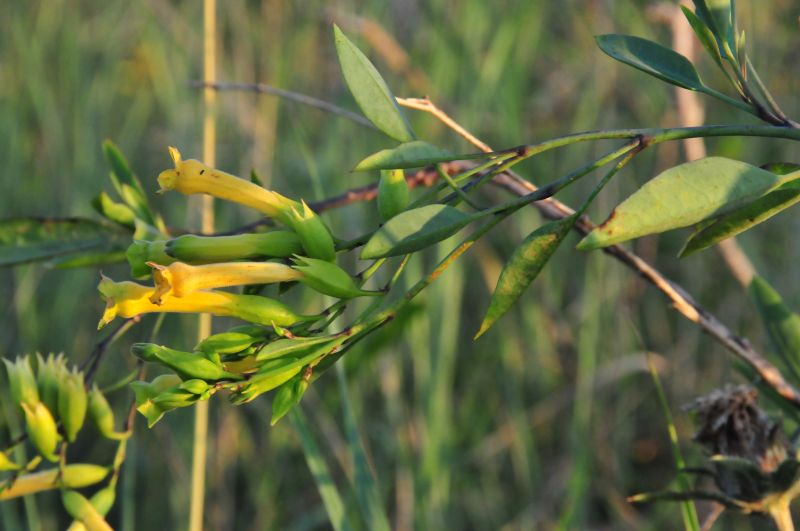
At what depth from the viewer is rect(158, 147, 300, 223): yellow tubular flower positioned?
0.47 metres

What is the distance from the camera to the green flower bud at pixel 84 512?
631 mm

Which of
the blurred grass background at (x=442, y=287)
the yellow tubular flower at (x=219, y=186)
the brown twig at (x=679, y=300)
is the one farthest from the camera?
the blurred grass background at (x=442, y=287)

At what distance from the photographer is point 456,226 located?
41 cm

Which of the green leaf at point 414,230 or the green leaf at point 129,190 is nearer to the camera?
the green leaf at point 414,230

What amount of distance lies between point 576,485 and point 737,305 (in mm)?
800

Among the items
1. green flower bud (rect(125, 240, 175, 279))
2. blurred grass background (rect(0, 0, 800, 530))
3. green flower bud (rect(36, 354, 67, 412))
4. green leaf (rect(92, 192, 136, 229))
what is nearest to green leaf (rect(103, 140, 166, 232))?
green leaf (rect(92, 192, 136, 229))

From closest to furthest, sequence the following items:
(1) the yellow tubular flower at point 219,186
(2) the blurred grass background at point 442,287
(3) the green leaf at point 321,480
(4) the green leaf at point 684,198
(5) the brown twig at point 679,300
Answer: (4) the green leaf at point 684,198 < (1) the yellow tubular flower at point 219,186 < (5) the brown twig at point 679,300 < (3) the green leaf at point 321,480 < (2) the blurred grass background at point 442,287

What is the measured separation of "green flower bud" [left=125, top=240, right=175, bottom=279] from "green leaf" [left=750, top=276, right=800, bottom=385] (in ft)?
1.38

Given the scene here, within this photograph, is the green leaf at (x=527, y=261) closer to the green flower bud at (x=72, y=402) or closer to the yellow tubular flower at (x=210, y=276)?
the yellow tubular flower at (x=210, y=276)

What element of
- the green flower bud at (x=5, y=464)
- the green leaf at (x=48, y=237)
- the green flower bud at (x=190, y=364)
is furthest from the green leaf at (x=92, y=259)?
the green flower bud at (x=190, y=364)

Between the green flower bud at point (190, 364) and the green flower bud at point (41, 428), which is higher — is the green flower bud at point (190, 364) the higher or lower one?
the higher one

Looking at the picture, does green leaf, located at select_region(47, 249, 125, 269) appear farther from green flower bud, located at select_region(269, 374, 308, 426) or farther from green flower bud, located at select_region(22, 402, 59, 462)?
green flower bud, located at select_region(269, 374, 308, 426)

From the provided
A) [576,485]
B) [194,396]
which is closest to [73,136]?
[576,485]

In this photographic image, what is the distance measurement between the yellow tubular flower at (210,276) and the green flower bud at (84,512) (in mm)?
258
